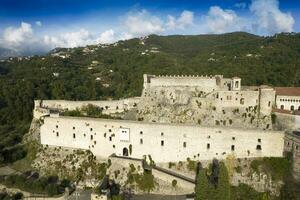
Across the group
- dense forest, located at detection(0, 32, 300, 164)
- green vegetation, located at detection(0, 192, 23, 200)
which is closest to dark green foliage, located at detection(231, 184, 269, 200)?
green vegetation, located at detection(0, 192, 23, 200)

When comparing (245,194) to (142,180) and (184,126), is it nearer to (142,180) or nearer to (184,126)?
(184,126)

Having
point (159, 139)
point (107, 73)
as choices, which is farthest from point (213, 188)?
point (107, 73)

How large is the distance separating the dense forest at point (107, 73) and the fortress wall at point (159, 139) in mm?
7273

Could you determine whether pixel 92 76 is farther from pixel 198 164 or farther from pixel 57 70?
pixel 198 164

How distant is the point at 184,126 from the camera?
35.2 metres

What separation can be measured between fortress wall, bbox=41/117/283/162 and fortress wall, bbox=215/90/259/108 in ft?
17.3

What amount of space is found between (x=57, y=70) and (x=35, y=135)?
4049cm

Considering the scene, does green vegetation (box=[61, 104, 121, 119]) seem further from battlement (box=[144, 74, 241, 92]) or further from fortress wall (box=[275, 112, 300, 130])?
fortress wall (box=[275, 112, 300, 130])

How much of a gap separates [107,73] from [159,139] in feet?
163

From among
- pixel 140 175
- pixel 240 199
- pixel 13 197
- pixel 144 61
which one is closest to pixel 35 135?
pixel 13 197

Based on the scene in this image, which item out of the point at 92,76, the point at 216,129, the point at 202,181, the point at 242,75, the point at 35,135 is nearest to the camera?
the point at 202,181

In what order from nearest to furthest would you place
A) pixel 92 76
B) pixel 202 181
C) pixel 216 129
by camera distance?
pixel 202 181 < pixel 216 129 < pixel 92 76

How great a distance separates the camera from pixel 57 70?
8294 centimetres

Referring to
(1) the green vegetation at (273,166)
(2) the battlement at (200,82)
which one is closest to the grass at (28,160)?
(2) the battlement at (200,82)
